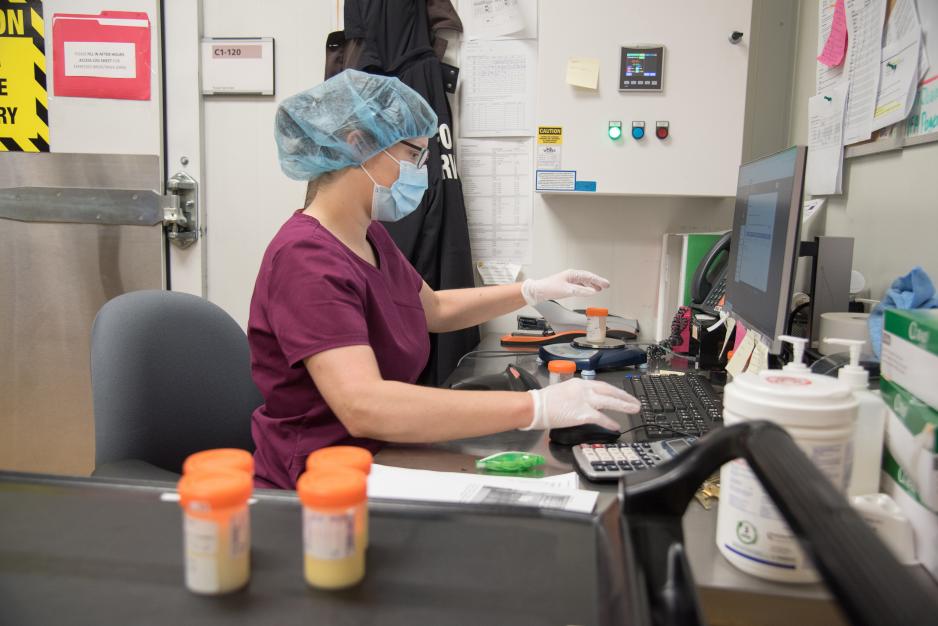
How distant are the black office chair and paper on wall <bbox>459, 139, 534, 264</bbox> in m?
1.23

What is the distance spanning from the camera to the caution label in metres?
2.17

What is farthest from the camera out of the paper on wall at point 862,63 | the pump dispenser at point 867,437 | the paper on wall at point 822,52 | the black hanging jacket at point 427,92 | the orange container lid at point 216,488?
the black hanging jacket at point 427,92

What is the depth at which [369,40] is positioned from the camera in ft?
7.46

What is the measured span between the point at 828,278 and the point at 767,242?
0.29 metres

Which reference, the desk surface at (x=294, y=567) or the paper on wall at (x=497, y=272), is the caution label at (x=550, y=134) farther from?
the desk surface at (x=294, y=567)

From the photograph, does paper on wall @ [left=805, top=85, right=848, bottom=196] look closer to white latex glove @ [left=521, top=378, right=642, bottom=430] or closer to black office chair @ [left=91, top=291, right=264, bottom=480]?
white latex glove @ [left=521, top=378, right=642, bottom=430]

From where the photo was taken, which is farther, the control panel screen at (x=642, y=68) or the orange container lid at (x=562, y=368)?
the control panel screen at (x=642, y=68)

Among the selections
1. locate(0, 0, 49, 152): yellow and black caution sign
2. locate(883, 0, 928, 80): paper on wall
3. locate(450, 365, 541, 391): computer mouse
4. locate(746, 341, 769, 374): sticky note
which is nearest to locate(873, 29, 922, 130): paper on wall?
locate(883, 0, 928, 80): paper on wall

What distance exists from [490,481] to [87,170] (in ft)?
7.25

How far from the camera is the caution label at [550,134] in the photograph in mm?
2172

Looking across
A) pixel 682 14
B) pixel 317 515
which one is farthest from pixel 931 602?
pixel 682 14

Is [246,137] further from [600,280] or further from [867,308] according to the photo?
[867,308]

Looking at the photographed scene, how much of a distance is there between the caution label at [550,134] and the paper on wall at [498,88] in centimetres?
26

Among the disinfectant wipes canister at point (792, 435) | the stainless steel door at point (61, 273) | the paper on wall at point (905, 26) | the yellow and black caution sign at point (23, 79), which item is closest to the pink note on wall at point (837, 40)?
the paper on wall at point (905, 26)
